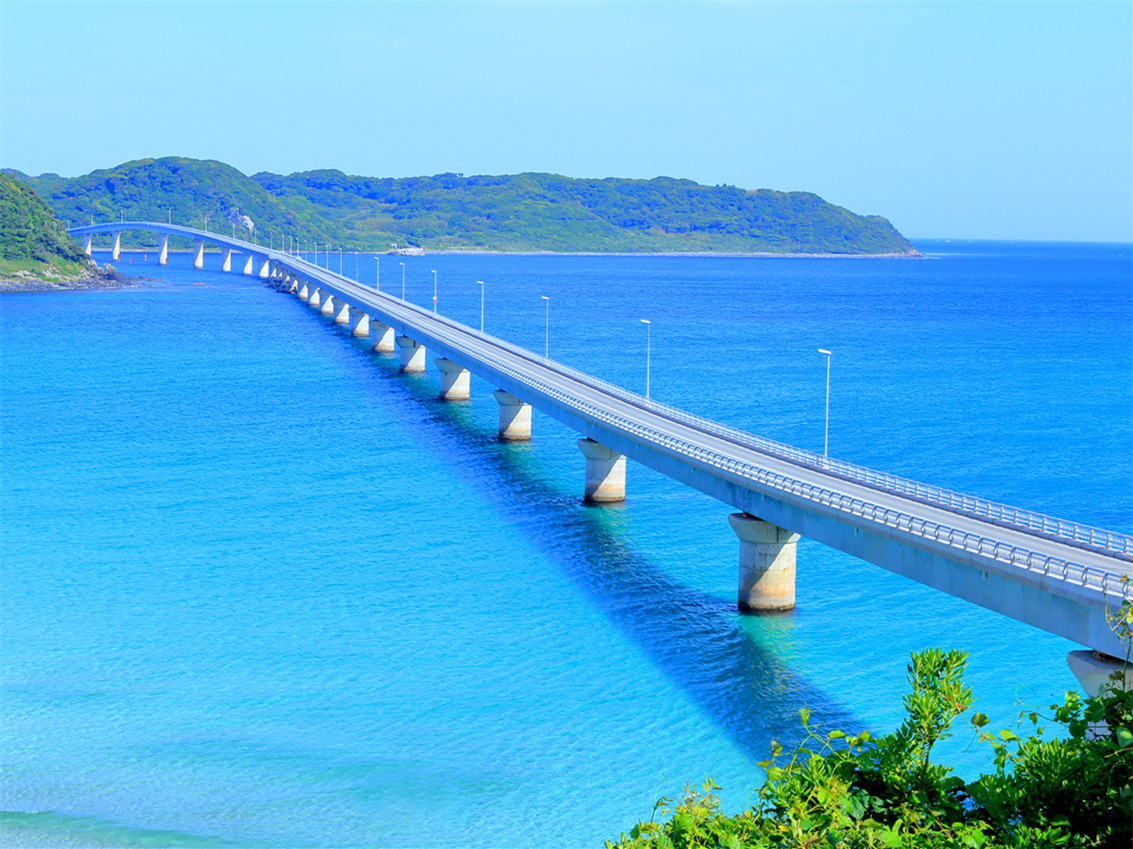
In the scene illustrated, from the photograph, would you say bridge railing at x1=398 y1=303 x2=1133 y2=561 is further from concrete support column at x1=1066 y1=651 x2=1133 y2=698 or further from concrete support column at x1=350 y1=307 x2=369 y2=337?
concrete support column at x1=350 y1=307 x2=369 y2=337

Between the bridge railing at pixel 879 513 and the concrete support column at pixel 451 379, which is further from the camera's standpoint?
the concrete support column at pixel 451 379

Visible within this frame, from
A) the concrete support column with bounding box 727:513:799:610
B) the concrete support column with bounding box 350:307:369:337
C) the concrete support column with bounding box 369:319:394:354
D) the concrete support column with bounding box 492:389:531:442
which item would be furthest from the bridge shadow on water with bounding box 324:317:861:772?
the concrete support column with bounding box 350:307:369:337

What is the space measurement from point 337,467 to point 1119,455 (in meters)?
52.7

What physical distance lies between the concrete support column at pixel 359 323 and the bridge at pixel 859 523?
7890 cm

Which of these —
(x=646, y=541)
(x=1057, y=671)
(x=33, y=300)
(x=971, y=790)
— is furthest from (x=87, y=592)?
(x=33, y=300)

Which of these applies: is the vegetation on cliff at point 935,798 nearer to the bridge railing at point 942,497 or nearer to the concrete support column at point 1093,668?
the concrete support column at point 1093,668

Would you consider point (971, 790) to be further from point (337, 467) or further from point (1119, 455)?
point (1119, 455)

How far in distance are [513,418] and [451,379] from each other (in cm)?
2158

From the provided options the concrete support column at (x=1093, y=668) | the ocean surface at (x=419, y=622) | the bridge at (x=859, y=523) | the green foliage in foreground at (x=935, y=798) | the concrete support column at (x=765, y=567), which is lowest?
the ocean surface at (x=419, y=622)

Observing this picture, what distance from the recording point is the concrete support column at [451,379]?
104 meters

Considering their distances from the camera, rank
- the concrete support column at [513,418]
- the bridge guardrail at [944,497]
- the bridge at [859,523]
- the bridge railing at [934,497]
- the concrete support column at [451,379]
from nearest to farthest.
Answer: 1. the bridge at [859,523]
2. the bridge railing at [934,497]
3. the bridge guardrail at [944,497]
4. the concrete support column at [513,418]
5. the concrete support column at [451,379]

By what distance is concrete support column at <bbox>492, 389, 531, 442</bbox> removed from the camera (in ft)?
276

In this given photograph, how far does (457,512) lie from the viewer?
64562mm

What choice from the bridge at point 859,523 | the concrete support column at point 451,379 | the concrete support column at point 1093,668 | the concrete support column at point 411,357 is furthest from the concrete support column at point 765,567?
the concrete support column at point 411,357
